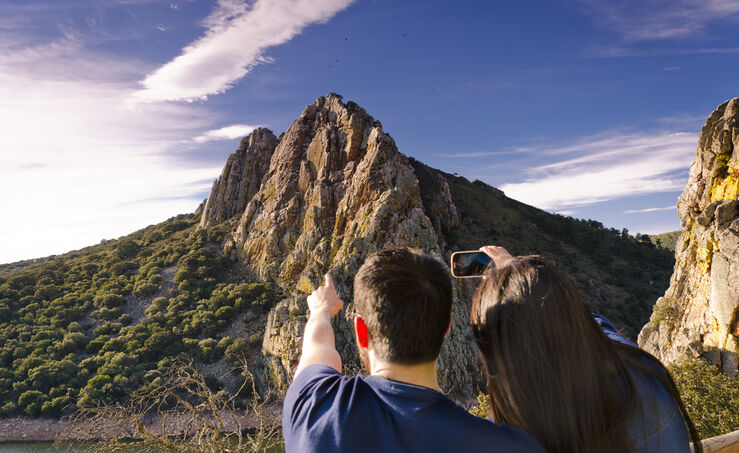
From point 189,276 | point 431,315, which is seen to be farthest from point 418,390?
point 189,276

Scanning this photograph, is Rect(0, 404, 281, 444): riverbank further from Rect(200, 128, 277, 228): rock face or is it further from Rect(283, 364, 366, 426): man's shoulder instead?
Rect(200, 128, 277, 228): rock face

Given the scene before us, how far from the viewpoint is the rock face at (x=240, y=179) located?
68188mm

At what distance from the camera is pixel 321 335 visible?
73.2 inches

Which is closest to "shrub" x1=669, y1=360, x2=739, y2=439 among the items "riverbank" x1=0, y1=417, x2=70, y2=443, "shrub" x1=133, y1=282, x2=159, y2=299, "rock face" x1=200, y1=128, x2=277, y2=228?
"riverbank" x1=0, y1=417, x2=70, y2=443

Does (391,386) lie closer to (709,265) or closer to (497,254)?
(497,254)

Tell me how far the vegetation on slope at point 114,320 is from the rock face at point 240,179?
8447 millimetres

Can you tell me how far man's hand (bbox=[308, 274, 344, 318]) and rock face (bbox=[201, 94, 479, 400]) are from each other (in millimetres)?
24711

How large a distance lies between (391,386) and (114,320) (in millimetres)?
53627

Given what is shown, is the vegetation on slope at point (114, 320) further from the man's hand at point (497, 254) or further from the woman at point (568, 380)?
the woman at point (568, 380)

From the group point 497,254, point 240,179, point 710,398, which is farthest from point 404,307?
point 240,179

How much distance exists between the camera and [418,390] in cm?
145

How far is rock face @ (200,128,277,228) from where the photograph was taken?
2685 inches

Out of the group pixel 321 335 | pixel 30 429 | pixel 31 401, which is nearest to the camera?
pixel 321 335

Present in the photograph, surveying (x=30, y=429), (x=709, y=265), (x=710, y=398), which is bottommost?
(x=30, y=429)
